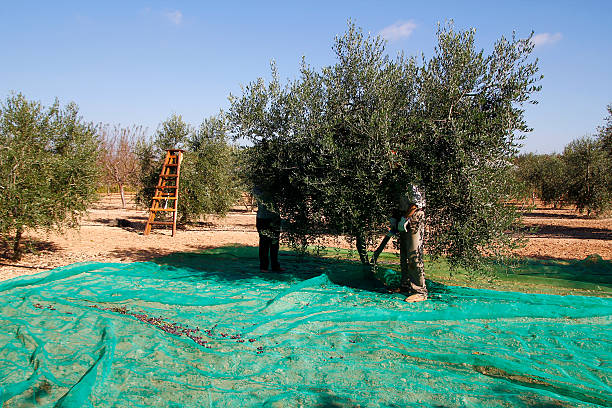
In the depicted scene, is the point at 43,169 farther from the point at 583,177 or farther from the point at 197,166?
the point at 583,177

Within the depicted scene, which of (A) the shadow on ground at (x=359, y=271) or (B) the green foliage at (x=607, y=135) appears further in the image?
(B) the green foliage at (x=607, y=135)

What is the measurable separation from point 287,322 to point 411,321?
2.08 m

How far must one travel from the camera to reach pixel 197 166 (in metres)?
20.7

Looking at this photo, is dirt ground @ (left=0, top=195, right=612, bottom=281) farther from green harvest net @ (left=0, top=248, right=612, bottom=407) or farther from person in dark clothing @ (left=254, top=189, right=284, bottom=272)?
green harvest net @ (left=0, top=248, right=612, bottom=407)

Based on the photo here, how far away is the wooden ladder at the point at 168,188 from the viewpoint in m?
18.5

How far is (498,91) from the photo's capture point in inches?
317

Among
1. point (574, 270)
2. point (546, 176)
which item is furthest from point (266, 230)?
point (546, 176)

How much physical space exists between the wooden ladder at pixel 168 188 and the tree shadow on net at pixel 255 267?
17.3ft

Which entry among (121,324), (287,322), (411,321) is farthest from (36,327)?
(411,321)

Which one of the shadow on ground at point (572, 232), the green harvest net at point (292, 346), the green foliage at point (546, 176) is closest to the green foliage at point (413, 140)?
the green harvest net at point (292, 346)

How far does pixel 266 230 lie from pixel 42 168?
6296 mm

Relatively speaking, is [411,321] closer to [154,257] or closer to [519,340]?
[519,340]

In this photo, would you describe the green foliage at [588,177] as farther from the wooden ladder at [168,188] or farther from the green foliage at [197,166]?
the wooden ladder at [168,188]

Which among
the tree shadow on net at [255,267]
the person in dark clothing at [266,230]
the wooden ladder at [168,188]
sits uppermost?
the wooden ladder at [168,188]
